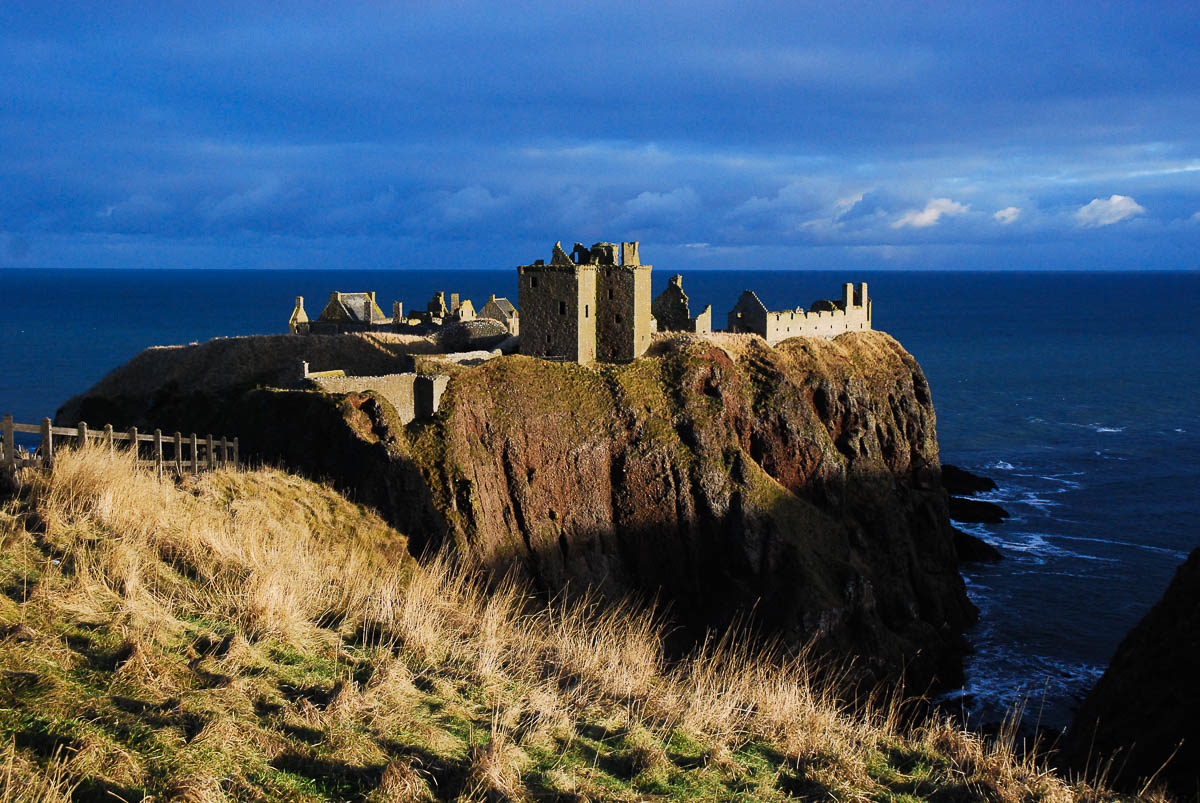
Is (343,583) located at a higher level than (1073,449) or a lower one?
higher

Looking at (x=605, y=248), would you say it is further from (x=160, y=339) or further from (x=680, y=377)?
(x=160, y=339)

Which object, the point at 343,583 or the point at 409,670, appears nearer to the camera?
the point at 409,670

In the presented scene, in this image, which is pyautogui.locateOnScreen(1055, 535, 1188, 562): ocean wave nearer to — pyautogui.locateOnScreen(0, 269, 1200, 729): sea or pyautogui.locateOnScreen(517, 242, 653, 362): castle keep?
pyautogui.locateOnScreen(0, 269, 1200, 729): sea

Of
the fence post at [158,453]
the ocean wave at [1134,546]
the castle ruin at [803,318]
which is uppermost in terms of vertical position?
the castle ruin at [803,318]

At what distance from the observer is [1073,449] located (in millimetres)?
90562

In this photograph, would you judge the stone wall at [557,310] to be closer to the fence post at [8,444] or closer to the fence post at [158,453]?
the fence post at [158,453]

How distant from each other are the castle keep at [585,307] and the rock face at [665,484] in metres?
2.23

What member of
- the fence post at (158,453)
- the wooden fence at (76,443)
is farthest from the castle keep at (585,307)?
the fence post at (158,453)

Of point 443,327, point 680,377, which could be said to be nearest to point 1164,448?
point 680,377

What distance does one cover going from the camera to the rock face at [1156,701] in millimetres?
23891

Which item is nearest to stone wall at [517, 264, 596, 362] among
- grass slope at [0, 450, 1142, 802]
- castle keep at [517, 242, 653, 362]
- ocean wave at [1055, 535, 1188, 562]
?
castle keep at [517, 242, 653, 362]

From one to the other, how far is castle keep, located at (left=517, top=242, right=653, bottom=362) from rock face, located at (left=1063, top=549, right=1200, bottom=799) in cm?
2894

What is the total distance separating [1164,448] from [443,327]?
71.1 metres

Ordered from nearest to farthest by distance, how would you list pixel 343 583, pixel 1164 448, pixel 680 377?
pixel 343 583 < pixel 680 377 < pixel 1164 448
